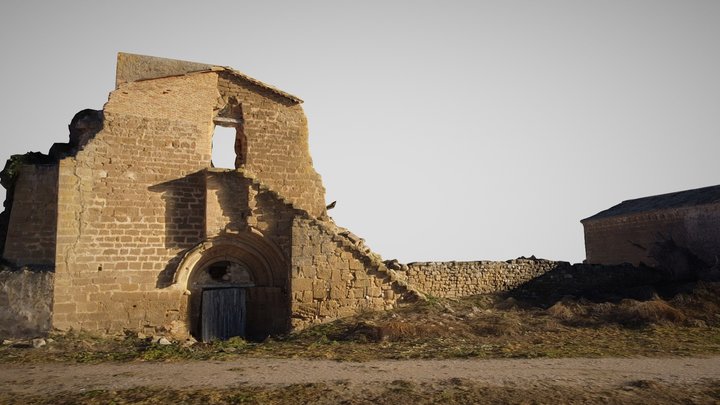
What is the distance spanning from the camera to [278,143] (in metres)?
14.6

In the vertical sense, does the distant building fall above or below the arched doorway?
above

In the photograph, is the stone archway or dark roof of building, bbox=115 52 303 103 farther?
dark roof of building, bbox=115 52 303 103

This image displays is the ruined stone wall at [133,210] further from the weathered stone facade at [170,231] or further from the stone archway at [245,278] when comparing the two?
the stone archway at [245,278]

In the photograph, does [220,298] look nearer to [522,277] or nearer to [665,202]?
[522,277]

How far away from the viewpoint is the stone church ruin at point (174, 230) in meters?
11.8

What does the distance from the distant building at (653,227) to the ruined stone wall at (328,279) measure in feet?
45.7

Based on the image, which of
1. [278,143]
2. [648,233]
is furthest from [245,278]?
[648,233]

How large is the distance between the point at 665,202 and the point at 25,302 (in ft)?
79.4

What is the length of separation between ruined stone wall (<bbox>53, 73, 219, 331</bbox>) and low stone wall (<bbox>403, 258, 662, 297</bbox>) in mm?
7264

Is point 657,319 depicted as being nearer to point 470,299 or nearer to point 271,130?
point 470,299

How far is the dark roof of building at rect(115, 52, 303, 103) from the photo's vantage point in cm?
1300

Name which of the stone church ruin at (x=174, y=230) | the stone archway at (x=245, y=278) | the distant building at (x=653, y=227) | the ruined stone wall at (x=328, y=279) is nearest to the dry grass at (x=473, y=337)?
the ruined stone wall at (x=328, y=279)

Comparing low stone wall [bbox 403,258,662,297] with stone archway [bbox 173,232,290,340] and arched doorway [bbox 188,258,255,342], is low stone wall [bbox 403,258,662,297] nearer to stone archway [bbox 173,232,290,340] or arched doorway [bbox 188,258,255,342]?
stone archway [bbox 173,232,290,340]

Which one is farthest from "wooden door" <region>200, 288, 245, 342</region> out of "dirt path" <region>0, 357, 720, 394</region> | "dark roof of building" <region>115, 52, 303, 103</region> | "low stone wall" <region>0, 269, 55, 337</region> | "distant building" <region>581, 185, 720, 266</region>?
"distant building" <region>581, 185, 720, 266</region>
